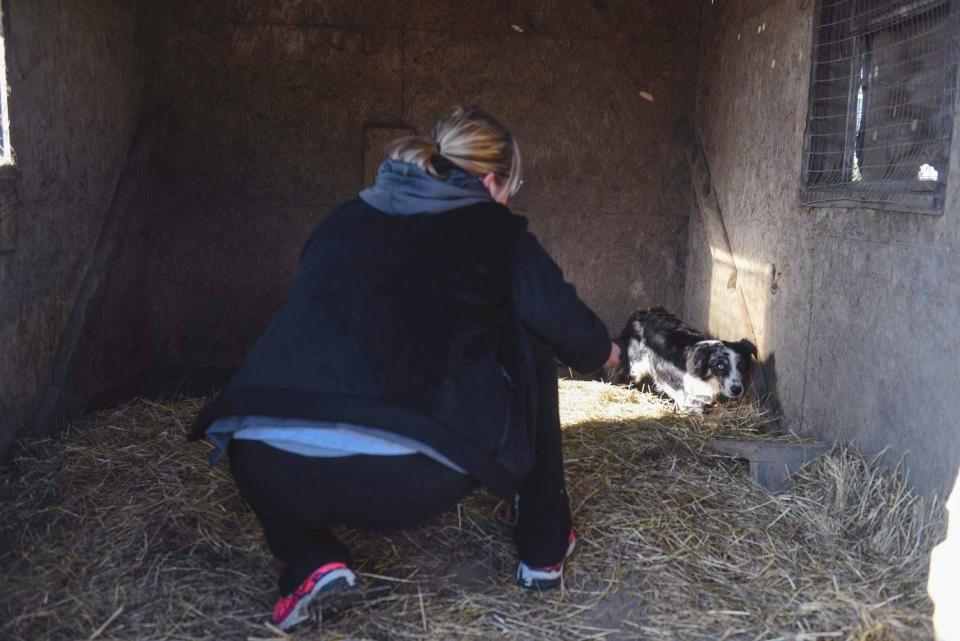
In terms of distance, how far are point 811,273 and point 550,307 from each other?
2.44 meters

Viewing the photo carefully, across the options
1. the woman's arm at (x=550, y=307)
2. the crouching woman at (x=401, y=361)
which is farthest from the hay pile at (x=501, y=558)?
the woman's arm at (x=550, y=307)

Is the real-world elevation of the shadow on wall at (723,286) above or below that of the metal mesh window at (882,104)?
below

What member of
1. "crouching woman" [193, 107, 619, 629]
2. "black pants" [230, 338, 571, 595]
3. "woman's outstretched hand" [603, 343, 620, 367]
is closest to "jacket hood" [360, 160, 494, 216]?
"crouching woman" [193, 107, 619, 629]

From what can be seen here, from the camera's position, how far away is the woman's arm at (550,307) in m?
2.75

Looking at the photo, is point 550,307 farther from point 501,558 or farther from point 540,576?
point 501,558

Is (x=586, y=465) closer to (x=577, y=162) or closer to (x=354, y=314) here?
(x=354, y=314)

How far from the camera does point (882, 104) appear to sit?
14.3ft

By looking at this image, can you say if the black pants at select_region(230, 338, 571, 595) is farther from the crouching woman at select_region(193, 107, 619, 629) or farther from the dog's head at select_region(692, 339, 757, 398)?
the dog's head at select_region(692, 339, 757, 398)

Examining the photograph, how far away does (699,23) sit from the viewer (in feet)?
22.7

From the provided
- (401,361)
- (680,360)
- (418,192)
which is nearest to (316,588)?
(401,361)

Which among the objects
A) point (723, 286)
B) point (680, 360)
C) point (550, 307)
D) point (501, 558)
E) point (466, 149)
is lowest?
point (501, 558)

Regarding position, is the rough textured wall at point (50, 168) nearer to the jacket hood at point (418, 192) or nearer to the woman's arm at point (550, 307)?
the jacket hood at point (418, 192)

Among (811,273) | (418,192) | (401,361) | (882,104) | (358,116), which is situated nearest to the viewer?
(401,361)

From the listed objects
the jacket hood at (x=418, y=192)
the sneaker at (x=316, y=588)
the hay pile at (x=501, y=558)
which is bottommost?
the hay pile at (x=501, y=558)
